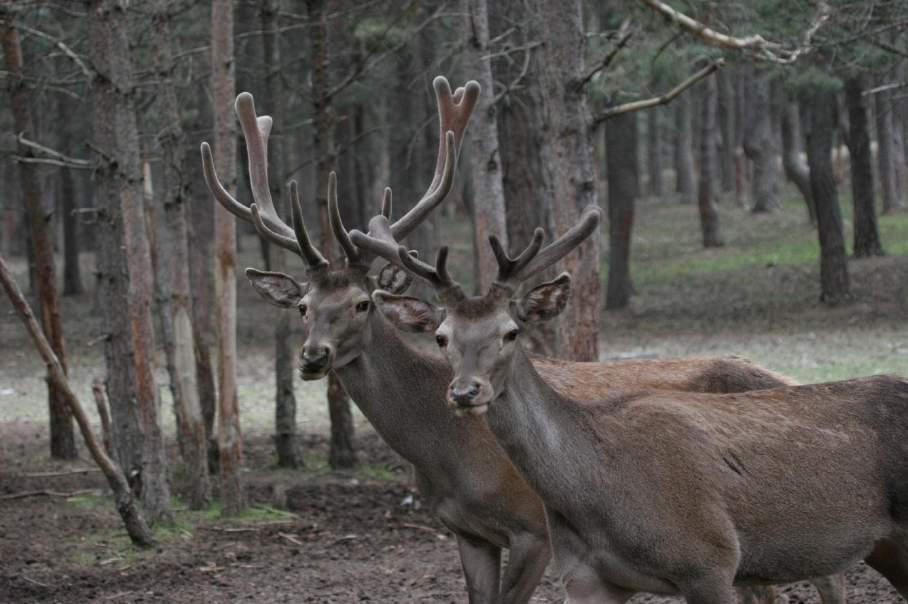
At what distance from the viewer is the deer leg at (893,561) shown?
6.48 meters

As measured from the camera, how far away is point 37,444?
48.7 ft

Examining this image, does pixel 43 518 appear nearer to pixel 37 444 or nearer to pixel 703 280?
pixel 37 444

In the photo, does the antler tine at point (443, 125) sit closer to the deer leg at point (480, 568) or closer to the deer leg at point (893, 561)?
the deer leg at point (480, 568)

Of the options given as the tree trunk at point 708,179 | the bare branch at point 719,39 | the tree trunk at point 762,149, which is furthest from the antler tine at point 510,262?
the tree trunk at point 708,179

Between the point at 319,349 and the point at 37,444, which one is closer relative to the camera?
the point at 319,349

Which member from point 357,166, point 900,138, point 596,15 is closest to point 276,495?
point 596,15

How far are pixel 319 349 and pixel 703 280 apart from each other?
70.6ft

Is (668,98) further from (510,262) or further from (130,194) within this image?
(510,262)

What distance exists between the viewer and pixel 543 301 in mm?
6207

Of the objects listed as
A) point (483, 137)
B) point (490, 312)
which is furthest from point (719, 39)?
point (490, 312)

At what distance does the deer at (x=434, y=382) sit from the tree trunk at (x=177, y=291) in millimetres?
3486

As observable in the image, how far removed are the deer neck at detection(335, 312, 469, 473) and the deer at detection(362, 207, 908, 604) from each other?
1026 mm

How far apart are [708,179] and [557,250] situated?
25899 millimetres

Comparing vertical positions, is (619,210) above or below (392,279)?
above
